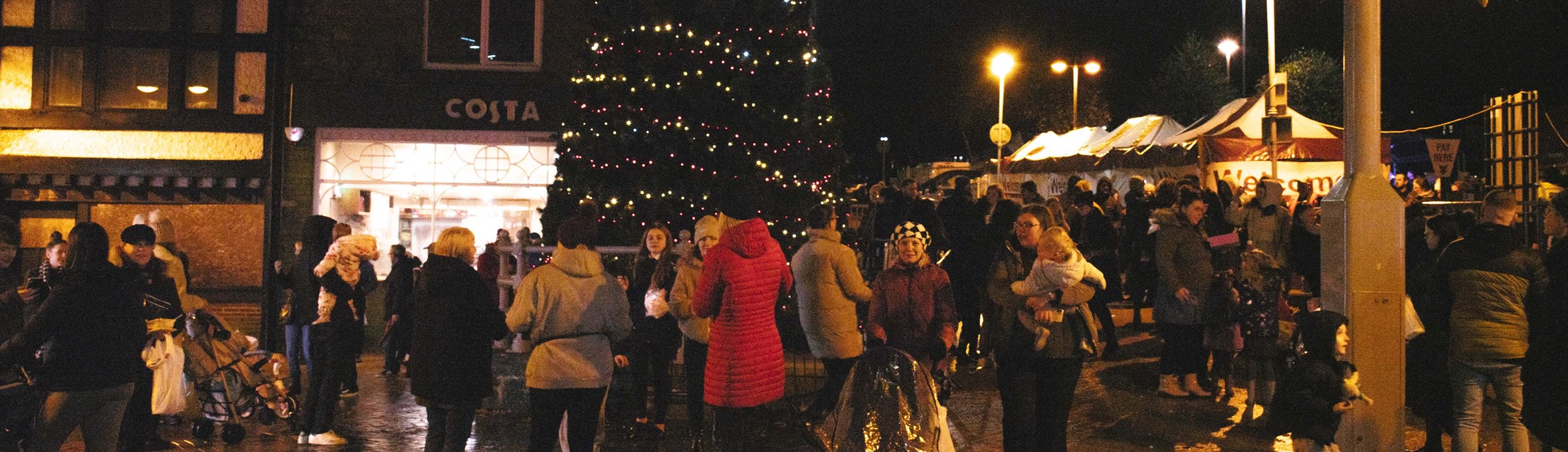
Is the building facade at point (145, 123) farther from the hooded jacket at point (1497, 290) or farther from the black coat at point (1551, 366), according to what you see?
the black coat at point (1551, 366)

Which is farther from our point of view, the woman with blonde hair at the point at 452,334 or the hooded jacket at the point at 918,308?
the hooded jacket at the point at 918,308

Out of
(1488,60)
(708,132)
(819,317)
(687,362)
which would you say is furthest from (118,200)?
(1488,60)

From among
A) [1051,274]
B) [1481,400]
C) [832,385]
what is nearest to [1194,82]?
[1481,400]

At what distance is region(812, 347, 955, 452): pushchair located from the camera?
20.7 feet

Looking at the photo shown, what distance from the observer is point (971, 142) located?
4441 cm

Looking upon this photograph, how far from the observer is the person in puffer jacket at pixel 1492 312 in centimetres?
659

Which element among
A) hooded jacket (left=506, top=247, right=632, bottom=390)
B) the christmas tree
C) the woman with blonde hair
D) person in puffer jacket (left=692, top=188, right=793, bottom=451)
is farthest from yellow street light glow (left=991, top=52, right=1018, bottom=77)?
Answer: the woman with blonde hair

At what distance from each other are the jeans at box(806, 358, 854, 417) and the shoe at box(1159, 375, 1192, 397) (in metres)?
3.86

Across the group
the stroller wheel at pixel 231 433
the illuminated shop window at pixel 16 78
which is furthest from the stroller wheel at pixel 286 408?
the illuminated shop window at pixel 16 78

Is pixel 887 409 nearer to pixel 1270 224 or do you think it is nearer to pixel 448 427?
pixel 448 427

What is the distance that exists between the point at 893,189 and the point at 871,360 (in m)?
7.30

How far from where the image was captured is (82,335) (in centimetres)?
621

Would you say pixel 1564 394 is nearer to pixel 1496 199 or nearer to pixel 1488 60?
pixel 1496 199

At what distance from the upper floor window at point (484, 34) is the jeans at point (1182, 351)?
34.6ft
